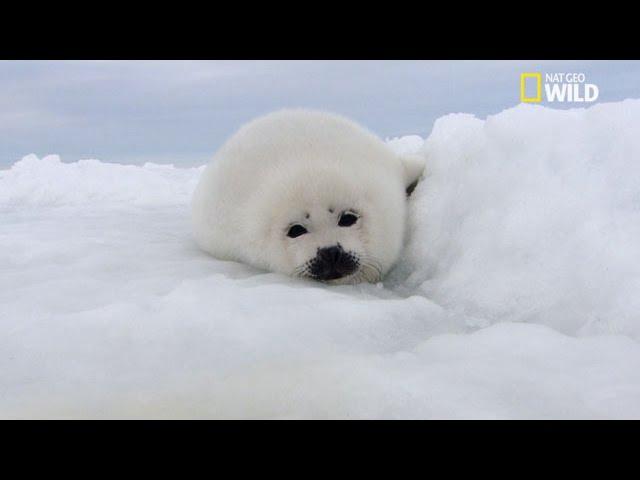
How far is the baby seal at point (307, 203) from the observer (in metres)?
2.87

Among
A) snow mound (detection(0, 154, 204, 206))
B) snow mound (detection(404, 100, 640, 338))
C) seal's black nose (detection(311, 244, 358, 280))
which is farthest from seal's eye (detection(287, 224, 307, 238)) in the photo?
snow mound (detection(0, 154, 204, 206))

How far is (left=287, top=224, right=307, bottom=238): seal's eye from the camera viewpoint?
9.56 ft

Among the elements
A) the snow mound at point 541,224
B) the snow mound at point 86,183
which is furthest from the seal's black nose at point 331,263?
the snow mound at point 86,183

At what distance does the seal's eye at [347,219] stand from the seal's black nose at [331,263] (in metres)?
0.15

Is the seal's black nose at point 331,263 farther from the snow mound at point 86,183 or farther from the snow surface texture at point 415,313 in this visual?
the snow mound at point 86,183

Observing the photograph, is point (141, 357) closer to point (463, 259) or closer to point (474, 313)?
point (474, 313)

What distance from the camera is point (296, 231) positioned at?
9.62 feet

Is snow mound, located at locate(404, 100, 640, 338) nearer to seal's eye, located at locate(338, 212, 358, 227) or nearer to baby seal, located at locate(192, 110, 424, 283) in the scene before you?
baby seal, located at locate(192, 110, 424, 283)

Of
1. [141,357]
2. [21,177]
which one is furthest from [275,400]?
[21,177]

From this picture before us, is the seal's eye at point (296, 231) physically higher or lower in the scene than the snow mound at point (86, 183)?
lower

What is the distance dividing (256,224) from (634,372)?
1.86m

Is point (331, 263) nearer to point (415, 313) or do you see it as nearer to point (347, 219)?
point (347, 219)

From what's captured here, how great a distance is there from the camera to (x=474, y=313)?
236cm

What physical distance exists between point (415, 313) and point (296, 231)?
0.89 metres
